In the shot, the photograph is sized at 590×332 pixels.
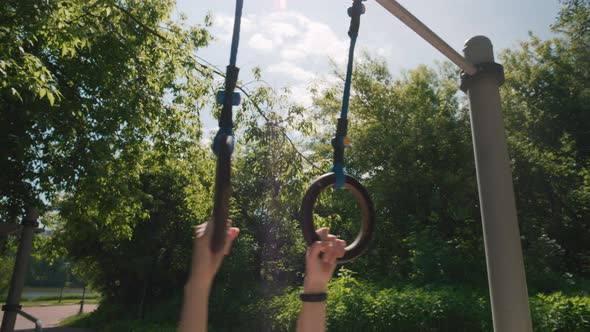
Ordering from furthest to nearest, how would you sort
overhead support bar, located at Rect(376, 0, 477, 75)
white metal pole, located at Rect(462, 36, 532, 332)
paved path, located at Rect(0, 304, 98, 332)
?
paved path, located at Rect(0, 304, 98, 332), overhead support bar, located at Rect(376, 0, 477, 75), white metal pole, located at Rect(462, 36, 532, 332)

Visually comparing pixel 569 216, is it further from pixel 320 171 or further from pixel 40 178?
pixel 40 178

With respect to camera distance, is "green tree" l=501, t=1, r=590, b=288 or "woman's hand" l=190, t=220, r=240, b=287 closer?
"woman's hand" l=190, t=220, r=240, b=287

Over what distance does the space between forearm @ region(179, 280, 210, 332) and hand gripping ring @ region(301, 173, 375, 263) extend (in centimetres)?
68

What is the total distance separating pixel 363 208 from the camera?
2.15 meters

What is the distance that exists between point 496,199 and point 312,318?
5.75 feet

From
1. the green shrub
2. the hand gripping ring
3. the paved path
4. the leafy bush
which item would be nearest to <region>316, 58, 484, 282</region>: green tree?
the leafy bush

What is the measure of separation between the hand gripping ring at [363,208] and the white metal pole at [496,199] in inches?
41.2

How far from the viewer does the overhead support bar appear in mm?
2825

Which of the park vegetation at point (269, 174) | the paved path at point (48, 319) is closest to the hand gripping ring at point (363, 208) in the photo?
the park vegetation at point (269, 174)

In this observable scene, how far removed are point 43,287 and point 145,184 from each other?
319ft

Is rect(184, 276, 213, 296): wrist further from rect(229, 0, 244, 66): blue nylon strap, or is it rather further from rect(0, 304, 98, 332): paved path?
rect(0, 304, 98, 332): paved path

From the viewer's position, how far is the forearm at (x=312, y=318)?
1.52 m

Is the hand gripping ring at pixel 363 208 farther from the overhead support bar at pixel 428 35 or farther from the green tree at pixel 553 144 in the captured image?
the green tree at pixel 553 144

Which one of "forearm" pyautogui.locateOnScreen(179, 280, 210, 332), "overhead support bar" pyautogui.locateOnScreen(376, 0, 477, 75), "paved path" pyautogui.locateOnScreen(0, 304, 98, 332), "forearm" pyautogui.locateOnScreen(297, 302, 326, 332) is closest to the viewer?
"forearm" pyautogui.locateOnScreen(179, 280, 210, 332)
